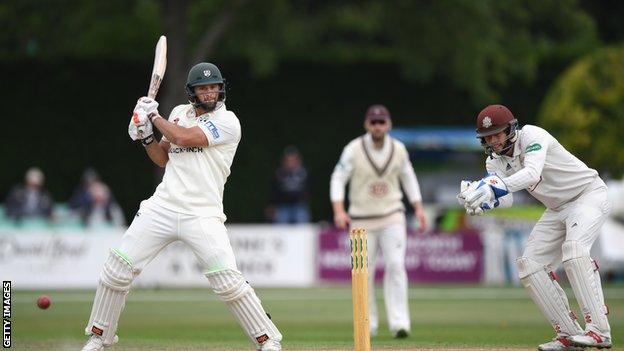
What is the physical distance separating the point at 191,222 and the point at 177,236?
153 mm

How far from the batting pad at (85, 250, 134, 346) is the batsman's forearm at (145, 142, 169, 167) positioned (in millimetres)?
723

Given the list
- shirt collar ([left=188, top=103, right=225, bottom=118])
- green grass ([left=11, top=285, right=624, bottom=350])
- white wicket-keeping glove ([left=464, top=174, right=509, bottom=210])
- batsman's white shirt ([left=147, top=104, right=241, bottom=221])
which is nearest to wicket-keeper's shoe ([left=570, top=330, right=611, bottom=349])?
green grass ([left=11, top=285, right=624, bottom=350])

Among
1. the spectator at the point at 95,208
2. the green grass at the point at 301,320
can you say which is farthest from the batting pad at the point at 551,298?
the spectator at the point at 95,208

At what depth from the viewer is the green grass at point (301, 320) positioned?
1048 cm

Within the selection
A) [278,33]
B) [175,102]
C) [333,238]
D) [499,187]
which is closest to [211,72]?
A: [499,187]

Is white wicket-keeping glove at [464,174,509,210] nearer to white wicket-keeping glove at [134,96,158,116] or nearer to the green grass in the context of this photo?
the green grass

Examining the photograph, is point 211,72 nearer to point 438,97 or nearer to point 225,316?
point 225,316

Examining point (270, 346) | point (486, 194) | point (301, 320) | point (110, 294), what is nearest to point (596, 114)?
point (301, 320)

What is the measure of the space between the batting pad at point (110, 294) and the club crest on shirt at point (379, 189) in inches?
158

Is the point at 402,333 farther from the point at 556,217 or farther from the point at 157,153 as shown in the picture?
the point at 157,153

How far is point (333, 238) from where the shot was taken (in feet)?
62.2

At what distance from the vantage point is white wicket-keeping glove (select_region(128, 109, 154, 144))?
27.9 ft

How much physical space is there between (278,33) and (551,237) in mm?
16574

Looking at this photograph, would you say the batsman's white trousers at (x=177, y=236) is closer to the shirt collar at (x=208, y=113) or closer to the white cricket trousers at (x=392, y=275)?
the shirt collar at (x=208, y=113)
